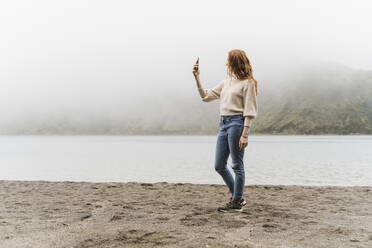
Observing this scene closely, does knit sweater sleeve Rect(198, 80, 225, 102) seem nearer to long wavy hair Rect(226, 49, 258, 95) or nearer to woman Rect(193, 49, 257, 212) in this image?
woman Rect(193, 49, 257, 212)

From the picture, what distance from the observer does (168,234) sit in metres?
4.74

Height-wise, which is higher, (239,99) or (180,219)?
(239,99)

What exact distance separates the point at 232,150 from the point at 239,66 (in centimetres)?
157

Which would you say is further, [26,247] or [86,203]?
[86,203]

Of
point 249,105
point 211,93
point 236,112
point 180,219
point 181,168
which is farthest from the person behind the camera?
point 181,168

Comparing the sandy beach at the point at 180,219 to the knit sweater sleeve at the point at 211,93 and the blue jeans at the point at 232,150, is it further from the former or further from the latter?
the knit sweater sleeve at the point at 211,93

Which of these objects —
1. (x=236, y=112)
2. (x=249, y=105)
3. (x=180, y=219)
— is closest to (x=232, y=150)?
(x=236, y=112)

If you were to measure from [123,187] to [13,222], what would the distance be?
4788mm

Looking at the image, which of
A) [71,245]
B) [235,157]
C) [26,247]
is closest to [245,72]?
[235,157]

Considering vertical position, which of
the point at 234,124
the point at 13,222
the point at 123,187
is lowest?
the point at 123,187

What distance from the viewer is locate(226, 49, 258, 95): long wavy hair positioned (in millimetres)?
6094

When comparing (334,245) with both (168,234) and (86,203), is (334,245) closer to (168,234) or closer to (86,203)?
(168,234)

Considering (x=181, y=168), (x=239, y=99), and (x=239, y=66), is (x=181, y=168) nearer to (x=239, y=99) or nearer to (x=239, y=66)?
(x=239, y=99)

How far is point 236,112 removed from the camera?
6.10 meters
